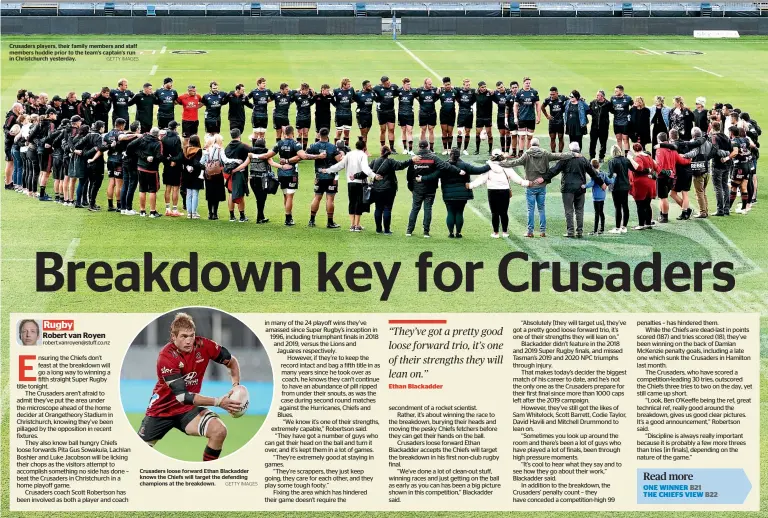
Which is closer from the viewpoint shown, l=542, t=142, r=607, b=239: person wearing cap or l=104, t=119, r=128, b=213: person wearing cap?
l=542, t=142, r=607, b=239: person wearing cap

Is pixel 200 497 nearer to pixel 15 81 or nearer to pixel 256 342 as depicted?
pixel 256 342

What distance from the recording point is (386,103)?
30.5 metres

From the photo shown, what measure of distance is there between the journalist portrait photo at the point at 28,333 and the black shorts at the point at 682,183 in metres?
14.6

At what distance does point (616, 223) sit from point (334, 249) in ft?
19.3

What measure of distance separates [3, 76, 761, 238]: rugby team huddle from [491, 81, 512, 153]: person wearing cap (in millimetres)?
250

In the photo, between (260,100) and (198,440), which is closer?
(198,440)

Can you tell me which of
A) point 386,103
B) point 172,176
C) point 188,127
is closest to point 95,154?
point 172,176

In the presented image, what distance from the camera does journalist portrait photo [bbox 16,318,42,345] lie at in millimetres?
14031

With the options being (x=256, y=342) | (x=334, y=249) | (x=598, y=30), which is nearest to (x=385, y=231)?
(x=334, y=249)

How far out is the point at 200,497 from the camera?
12820 millimetres

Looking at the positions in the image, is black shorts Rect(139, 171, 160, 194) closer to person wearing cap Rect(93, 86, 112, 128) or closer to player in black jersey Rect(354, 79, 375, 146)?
person wearing cap Rect(93, 86, 112, 128)

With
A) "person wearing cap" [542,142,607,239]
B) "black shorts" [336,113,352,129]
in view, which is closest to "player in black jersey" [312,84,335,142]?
"black shorts" [336,113,352,129]

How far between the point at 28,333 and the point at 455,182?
32.2ft

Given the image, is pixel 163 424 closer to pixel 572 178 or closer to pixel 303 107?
pixel 572 178
